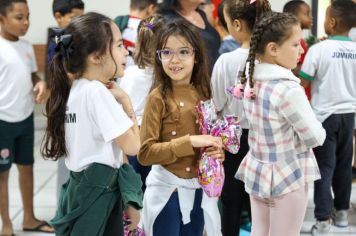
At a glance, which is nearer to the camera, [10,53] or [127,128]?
[127,128]

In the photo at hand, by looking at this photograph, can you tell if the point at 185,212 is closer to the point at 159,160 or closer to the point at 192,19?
the point at 159,160

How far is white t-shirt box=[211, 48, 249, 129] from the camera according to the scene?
2.85 meters

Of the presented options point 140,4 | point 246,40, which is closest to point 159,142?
point 246,40

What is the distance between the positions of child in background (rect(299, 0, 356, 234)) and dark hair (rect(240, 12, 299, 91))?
1.19 m

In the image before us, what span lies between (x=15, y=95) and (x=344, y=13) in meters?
2.13

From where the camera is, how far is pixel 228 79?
2.87m

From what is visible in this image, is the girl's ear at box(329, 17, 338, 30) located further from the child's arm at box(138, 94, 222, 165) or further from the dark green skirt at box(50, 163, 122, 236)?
the dark green skirt at box(50, 163, 122, 236)

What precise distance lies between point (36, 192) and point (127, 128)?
2.87m

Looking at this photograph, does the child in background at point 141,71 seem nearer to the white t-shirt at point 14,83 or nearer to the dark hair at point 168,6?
the dark hair at point 168,6

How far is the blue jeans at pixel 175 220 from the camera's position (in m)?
2.49

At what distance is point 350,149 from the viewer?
3.83 m

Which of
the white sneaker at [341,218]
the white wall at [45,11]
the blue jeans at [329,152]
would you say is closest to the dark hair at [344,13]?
the blue jeans at [329,152]

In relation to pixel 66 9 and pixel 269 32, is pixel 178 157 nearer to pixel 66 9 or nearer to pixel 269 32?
pixel 269 32

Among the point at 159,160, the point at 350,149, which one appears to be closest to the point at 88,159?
the point at 159,160
